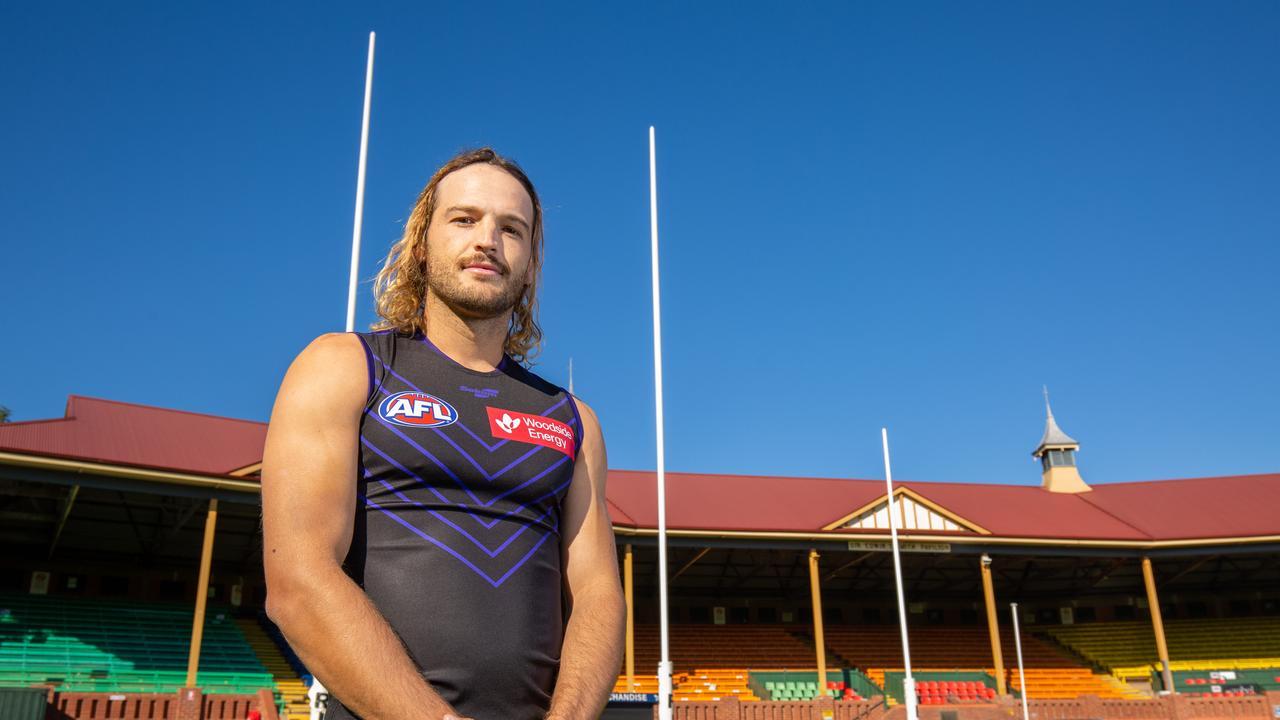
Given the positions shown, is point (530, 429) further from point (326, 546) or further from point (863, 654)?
point (863, 654)

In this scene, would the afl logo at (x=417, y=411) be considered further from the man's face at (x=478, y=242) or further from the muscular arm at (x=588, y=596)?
the muscular arm at (x=588, y=596)

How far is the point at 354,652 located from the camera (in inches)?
63.2

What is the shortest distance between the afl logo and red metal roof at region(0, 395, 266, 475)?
20.2 meters

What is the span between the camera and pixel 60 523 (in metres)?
23.5

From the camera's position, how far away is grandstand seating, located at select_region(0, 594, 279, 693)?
2164 cm

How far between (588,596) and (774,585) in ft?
112

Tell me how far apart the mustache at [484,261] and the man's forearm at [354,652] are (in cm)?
81

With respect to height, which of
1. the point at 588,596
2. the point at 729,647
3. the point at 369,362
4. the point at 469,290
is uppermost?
the point at 729,647

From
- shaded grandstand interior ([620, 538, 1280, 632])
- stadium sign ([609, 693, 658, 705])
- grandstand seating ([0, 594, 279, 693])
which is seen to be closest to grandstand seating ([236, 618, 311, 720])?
grandstand seating ([0, 594, 279, 693])

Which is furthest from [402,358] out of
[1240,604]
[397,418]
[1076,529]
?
[1240,604]

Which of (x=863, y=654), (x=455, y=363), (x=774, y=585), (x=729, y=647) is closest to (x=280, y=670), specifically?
(x=729, y=647)

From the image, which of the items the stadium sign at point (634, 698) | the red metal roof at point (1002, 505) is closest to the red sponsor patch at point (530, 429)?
the stadium sign at point (634, 698)

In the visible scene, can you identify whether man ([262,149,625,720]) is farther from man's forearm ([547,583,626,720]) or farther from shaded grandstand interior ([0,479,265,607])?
shaded grandstand interior ([0,479,265,607])

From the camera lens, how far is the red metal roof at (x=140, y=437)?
20.1 metres
